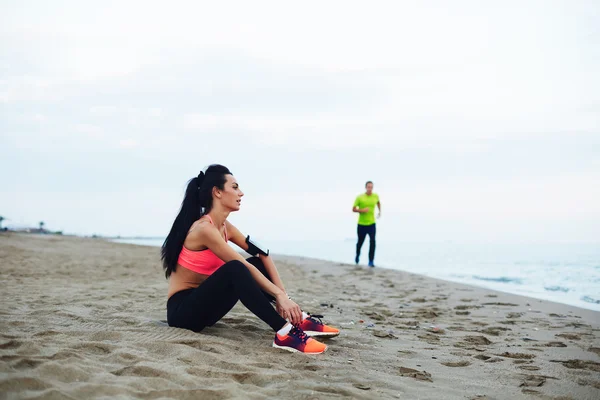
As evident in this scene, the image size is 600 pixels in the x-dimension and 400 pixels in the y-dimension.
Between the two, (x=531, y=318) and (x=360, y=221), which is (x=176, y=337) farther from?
(x=360, y=221)

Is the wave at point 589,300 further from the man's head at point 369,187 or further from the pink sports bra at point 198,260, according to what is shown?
the pink sports bra at point 198,260

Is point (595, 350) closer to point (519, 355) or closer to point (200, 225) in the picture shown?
point (519, 355)

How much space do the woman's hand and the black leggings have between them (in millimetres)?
63

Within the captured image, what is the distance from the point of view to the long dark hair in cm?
353

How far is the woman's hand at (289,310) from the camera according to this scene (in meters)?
3.28

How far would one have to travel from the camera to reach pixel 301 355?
3102 mm

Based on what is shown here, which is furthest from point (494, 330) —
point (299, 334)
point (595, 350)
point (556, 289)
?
point (556, 289)

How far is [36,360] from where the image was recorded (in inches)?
95.2

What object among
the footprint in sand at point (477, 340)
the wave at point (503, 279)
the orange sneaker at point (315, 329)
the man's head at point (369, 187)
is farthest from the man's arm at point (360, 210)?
the orange sneaker at point (315, 329)

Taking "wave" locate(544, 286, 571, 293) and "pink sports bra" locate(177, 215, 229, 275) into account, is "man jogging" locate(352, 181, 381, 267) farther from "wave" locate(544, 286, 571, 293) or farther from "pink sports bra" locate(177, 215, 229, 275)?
"pink sports bra" locate(177, 215, 229, 275)

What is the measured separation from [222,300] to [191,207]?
779 millimetres

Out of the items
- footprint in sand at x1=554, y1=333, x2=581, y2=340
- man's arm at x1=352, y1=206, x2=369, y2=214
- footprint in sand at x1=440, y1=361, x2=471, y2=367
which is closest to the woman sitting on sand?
footprint in sand at x1=440, y1=361, x2=471, y2=367

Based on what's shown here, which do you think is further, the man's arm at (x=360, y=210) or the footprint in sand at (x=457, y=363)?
the man's arm at (x=360, y=210)

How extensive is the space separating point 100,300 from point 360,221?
732cm
